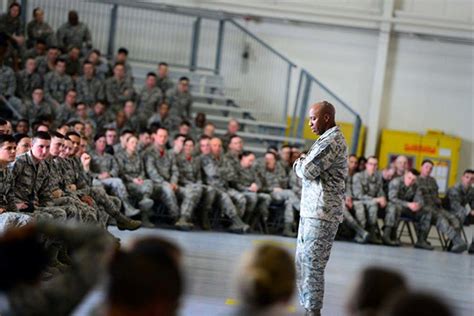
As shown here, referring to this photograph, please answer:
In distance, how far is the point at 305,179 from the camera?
21.3ft

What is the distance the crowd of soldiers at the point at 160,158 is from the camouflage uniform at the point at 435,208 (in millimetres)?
18

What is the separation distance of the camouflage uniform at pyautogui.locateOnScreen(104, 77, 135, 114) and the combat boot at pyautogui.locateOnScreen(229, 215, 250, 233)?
11.6ft

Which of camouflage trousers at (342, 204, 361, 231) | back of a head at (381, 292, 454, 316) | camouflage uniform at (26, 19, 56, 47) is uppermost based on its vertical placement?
camouflage uniform at (26, 19, 56, 47)

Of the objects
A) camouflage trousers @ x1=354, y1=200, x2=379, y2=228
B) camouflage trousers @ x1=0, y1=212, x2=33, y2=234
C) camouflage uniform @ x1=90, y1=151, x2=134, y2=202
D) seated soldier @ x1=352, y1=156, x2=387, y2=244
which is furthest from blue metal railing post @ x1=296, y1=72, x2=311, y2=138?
camouflage trousers @ x1=0, y1=212, x2=33, y2=234

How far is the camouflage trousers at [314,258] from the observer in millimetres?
6379

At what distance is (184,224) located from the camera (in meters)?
12.4

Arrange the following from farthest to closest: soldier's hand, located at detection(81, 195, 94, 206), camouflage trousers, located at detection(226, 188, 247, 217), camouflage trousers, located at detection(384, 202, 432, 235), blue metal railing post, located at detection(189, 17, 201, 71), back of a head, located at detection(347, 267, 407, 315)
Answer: blue metal railing post, located at detection(189, 17, 201, 71) < camouflage trousers, located at detection(384, 202, 432, 235) < camouflage trousers, located at detection(226, 188, 247, 217) < soldier's hand, located at detection(81, 195, 94, 206) < back of a head, located at detection(347, 267, 407, 315)

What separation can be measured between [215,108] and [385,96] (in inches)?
161

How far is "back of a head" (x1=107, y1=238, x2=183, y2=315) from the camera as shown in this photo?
100 inches

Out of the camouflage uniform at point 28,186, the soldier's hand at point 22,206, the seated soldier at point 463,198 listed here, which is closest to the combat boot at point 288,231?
the seated soldier at point 463,198

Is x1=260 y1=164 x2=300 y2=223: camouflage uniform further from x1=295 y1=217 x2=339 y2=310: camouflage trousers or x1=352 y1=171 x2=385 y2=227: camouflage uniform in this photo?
x1=295 y1=217 x2=339 y2=310: camouflage trousers

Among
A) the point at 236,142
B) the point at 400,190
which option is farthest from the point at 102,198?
the point at 400,190

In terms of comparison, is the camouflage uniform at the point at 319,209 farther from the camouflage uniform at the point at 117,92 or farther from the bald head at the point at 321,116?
the camouflage uniform at the point at 117,92

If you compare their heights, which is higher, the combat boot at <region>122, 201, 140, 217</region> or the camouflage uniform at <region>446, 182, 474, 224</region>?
the camouflage uniform at <region>446, 182, 474, 224</region>
